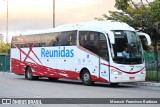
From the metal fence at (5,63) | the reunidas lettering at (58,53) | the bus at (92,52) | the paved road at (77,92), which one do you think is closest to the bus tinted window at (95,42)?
the bus at (92,52)

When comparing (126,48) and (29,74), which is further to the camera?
(29,74)

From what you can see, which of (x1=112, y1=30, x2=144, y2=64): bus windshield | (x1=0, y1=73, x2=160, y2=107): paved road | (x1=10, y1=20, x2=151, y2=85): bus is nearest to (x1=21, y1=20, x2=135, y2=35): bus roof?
(x1=10, y1=20, x2=151, y2=85): bus

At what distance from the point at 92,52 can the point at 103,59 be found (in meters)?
0.98

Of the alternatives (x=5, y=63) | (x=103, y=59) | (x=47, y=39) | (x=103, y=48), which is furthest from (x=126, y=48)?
(x=5, y=63)

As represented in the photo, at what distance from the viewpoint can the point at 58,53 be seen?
27.0m

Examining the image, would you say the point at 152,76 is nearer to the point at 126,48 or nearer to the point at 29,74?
Result: the point at 126,48

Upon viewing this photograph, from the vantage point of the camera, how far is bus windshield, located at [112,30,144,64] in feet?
73.9

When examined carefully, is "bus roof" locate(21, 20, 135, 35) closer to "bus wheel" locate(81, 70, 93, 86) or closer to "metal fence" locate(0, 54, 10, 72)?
"bus wheel" locate(81, 70, 93, 86)

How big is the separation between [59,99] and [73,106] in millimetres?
2212

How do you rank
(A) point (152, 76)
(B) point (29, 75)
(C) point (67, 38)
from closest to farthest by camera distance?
(C) point (67, 38), (A) point (152, 76), (B) point (29, 75)

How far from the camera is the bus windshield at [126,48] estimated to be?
22.5 meters

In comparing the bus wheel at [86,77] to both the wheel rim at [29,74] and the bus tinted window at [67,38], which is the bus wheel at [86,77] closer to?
the bus tinted window at [67,38]

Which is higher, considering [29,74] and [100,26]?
[100,26]

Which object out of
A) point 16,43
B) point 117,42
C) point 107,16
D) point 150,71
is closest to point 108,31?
point 117,42
